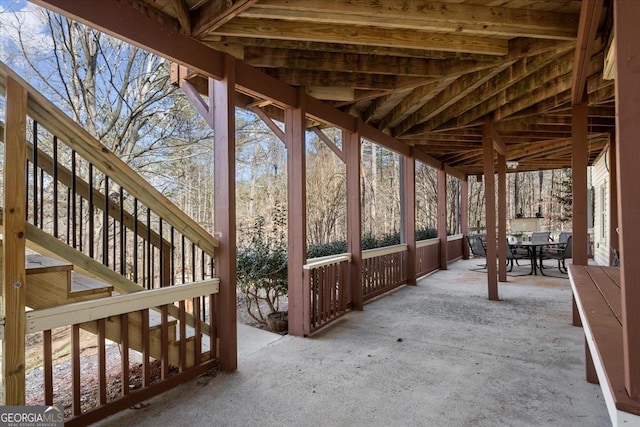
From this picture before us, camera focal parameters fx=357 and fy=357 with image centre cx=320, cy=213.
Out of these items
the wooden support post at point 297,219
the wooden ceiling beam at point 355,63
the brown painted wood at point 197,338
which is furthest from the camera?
the wooden support post at point 297,219

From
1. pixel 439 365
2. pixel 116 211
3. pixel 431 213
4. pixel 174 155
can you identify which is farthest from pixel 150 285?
pixel 431 213

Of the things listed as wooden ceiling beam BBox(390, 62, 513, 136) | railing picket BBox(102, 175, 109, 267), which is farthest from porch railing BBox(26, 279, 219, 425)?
wooden ceiling beam BBox(390, 62, 513, 136)

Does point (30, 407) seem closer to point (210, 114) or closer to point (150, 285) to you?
point (150, 285)

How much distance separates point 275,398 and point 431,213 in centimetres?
1135

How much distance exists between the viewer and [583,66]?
2.96m

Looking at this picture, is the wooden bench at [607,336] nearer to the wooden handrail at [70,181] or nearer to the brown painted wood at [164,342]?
the brown painted wood at [164,342]

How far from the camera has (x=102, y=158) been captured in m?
2.22

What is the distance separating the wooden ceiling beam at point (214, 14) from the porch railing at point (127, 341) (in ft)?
6.36

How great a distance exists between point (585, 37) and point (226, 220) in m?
2.96

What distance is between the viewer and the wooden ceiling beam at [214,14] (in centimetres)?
241

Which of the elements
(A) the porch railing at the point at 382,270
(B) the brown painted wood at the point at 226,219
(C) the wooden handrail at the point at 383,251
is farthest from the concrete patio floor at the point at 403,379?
(C) the wooden handrail at the point at 383,251

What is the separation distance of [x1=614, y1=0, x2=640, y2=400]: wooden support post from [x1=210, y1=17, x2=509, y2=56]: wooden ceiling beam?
90.0 inches

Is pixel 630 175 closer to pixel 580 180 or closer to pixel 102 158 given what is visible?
pixel 102 158

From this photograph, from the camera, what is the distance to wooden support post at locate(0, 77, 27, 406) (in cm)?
176
